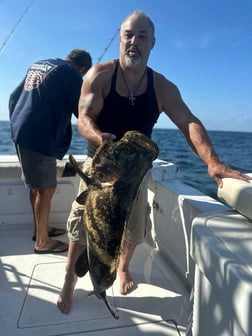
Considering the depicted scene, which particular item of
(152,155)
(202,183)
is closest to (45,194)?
(152,155)

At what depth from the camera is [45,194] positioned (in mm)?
3057

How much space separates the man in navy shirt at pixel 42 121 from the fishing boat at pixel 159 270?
0.43 metres

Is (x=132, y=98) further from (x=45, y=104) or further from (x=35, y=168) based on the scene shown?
(x=35, y=168)

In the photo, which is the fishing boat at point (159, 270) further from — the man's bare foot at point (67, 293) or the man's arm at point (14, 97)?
the man's arm at point (14, 97)

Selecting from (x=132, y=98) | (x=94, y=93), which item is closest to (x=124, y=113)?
(x=132, y=98)

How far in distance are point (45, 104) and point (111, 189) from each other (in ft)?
5.44

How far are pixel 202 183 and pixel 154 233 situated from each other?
6599mm

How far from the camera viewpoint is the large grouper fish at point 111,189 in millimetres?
1530

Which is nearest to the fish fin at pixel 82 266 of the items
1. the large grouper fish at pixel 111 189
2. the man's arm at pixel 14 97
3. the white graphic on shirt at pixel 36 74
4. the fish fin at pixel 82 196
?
the large grouper fish at pixel 111 189

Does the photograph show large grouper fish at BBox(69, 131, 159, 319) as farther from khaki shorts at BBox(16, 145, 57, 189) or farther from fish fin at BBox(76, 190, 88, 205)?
khaki shorts at BBox(16, 145, 57, 189)

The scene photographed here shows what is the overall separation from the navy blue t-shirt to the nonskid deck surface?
41.8 inches

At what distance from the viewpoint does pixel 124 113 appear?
2283 millimetres

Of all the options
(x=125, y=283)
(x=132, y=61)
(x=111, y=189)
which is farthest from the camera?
(x=125, y=283)

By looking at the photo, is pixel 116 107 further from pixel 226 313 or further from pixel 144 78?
pixel 226 313
